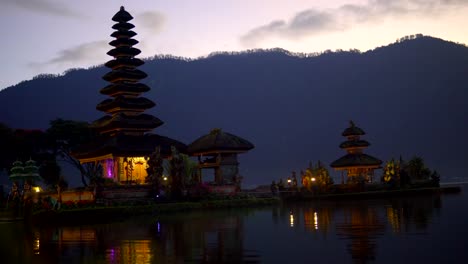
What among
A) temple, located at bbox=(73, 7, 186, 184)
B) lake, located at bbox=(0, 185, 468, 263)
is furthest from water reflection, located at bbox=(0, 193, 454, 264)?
temple, located at bbox=(73, 7, 186, 184)

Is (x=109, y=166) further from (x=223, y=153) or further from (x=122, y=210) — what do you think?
(x=122, y=210)

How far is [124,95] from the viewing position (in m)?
56.1

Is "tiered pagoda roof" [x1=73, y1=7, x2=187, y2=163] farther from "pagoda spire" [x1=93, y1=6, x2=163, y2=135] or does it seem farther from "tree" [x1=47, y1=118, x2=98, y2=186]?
"tree" [x1=47, y1=118, x2=98, y2=186]

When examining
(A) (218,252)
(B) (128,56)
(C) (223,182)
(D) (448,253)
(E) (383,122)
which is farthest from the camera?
(E) (383,122)

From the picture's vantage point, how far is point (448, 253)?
1478cm

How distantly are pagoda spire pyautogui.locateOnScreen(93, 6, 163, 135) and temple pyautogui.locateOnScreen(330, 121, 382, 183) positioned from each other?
21364 millimetres

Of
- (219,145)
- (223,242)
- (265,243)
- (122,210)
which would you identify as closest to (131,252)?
(223,242)

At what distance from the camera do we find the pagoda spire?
53500 mm

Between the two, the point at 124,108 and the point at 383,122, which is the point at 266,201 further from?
the point at 383,122

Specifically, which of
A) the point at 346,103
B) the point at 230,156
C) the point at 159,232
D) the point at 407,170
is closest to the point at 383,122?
the point at 346,103

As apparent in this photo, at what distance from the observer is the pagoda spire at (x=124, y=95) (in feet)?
176

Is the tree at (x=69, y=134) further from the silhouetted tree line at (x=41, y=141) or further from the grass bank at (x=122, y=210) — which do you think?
the grass bank at (x=122, y=210)

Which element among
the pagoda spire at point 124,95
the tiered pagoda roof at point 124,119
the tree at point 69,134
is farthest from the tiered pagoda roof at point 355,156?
the tree at point 69,134

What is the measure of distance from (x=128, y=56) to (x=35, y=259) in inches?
1669
